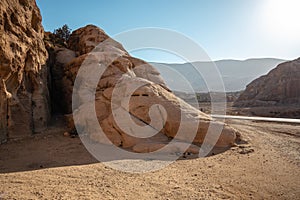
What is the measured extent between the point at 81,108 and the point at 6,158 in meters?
3.52

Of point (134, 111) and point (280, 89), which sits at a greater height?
point (280, 89)

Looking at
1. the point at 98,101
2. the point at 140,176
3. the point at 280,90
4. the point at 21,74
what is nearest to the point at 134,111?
the point at 98,101

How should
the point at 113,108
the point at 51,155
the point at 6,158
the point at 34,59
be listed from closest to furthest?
the point at 6,158
the point at 51,155
the point at 113,108
the point at 34,59

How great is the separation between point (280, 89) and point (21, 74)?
37344 millimetres

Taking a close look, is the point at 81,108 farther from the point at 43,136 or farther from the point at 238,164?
the point at 238,164

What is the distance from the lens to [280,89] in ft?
112

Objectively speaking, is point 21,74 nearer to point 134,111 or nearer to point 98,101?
point 98,101

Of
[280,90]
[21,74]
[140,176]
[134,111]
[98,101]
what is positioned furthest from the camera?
[280,90]

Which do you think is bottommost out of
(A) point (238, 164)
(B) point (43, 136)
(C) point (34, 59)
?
(A) point (238, 164)

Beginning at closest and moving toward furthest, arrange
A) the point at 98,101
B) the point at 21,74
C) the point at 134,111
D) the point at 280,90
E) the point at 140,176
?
the point at 140,176, the point at 21,74, the point at 134,111, the point at 98,101, the point at 280,90

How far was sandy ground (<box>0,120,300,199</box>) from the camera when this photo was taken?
13.4 feet

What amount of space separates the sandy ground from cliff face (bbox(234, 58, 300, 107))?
29491 mm

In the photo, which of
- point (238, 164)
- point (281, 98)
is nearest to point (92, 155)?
point (238, 164)

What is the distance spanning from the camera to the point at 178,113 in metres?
8.75
